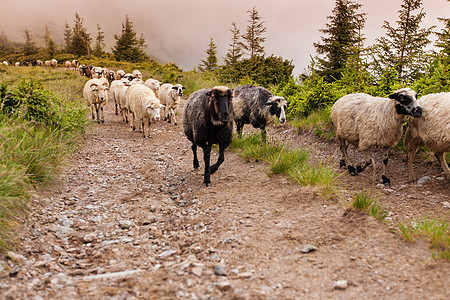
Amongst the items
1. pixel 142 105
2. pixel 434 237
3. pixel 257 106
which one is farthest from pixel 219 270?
pixel 142 105

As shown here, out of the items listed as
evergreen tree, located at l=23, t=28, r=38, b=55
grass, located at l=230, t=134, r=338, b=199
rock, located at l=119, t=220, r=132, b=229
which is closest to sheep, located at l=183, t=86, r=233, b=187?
grass, located at l=230, t=134, r=338, b=199

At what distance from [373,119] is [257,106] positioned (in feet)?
10.9

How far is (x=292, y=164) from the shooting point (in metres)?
5.86

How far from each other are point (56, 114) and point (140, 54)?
4831 cm

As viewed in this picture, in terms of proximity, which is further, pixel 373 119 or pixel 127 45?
pixel 127 45

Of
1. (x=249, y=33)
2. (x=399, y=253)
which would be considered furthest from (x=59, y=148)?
(x=249, y=33)

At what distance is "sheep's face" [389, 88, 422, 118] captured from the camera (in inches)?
209

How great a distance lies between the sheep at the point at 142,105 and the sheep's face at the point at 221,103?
16.1ft

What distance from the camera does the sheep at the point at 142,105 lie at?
1019 cm

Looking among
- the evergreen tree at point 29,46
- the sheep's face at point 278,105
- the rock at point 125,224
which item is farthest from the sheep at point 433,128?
the evergreen tree at point 29,46

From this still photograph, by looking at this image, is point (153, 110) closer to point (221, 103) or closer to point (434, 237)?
point (221, 103)

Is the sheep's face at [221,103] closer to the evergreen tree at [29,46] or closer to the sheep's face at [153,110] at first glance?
the sheep's face at [153,110]

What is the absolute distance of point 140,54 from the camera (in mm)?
51562

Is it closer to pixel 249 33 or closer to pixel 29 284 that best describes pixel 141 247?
pixel 29 284
